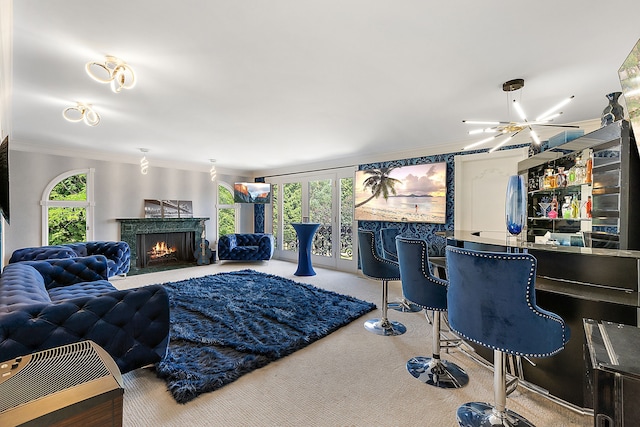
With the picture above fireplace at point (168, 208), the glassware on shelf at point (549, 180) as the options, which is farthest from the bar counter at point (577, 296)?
the picture above fireplace at point (168, 208)

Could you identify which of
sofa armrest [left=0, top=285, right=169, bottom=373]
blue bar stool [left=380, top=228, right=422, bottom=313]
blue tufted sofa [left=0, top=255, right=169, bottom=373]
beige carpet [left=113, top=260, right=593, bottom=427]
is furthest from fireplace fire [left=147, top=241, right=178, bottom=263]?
blue bar stool [left=380, top=228, right=422, bottom=313]

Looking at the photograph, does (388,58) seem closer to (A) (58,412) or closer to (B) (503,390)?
(B) (503,390)

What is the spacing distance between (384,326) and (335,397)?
49.4 inches

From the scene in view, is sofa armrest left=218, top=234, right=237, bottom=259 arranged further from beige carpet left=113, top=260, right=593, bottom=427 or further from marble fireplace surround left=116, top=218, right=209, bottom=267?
beige carpet left=113, top=260, right=593, bottom=427

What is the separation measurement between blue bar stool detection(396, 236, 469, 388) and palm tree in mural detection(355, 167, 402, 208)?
10.2 feet

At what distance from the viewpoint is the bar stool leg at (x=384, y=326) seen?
2.94 meters

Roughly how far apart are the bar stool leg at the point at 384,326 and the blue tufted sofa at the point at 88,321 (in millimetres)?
1977

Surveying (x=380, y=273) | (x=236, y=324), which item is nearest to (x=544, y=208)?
(x=380, y=273)

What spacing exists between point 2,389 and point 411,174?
200 inches

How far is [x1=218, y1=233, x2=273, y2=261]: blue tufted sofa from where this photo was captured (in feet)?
21.4

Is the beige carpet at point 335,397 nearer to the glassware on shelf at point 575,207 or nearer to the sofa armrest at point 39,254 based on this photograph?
the glassware on shelf at point 575,207

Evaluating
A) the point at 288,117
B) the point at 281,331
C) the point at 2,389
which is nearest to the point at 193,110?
the point at 288,117

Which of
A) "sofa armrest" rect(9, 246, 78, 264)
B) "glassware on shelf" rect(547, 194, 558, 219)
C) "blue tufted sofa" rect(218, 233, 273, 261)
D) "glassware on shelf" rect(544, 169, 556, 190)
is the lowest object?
"blue tufted sofa" rect(218, 233, 273, 261)

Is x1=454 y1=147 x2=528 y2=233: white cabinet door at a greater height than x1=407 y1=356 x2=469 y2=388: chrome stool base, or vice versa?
x1=454 y1=147 x2=528 y2=233: white cabinet door
